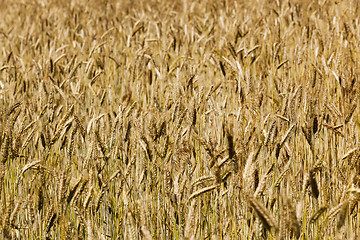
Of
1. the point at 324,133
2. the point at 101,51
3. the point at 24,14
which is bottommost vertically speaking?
the point at 324,133

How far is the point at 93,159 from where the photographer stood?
1.13 m

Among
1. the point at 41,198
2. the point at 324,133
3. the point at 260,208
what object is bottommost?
the point at 260,208

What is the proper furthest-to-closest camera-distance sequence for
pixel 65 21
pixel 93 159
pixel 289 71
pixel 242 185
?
1. pixel 65 21
2. pixel 289 71
3. pixel 93 159
4. pixel 242 185

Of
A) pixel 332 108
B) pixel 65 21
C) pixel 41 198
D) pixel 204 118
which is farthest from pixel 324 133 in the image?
pixel 65 21

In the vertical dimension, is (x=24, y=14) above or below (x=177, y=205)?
above

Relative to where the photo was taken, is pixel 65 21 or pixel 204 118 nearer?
pixel 204 118

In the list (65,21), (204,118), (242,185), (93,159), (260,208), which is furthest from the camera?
(65,21)

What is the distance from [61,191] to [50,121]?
529mm

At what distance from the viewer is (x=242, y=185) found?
2.87 feet

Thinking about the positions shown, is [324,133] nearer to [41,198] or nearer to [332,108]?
[332,108]

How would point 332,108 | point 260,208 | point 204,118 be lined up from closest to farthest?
point 260,208 < point 332,108 < point 204,118

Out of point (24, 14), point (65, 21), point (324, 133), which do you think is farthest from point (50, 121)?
point (24, 14)

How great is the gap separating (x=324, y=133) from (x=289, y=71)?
724 millimetres

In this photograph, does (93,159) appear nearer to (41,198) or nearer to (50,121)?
(41,198)
